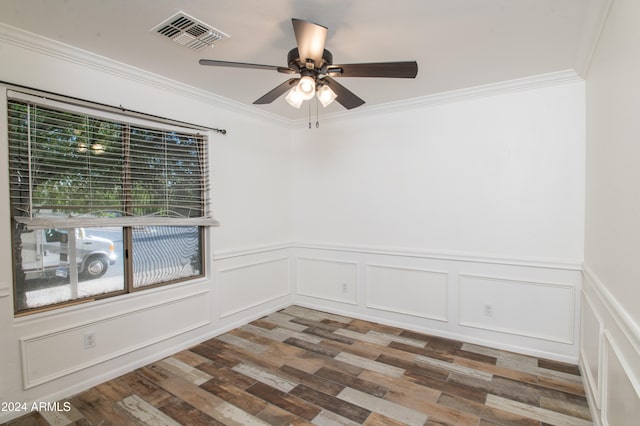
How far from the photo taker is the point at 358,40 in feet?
7.47

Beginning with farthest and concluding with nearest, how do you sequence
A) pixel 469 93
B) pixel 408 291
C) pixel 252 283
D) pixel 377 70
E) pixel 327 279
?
pixel 327 279
pixel 252 283
pixel 408 291
pixel 469 93
pixel 377 70

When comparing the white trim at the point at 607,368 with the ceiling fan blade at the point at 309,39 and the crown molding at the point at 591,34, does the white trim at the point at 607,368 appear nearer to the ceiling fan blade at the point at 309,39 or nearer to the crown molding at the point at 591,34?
the crown molding at the point at 591,34

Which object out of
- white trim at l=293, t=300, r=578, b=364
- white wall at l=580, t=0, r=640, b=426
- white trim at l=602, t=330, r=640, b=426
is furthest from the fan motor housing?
white trim at l=293, t=300, r=578, b=364

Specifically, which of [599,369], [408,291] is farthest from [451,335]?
[599,369]

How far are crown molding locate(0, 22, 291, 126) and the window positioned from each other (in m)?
0.34

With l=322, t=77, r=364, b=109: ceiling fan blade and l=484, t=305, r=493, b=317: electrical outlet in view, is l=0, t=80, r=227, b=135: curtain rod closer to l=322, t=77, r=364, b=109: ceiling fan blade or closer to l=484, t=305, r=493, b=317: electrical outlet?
l=322, t=77, r=364, b=109: ceiling fan blade

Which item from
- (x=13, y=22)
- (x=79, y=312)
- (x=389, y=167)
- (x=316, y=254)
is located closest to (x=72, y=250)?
(x=79, y=312)

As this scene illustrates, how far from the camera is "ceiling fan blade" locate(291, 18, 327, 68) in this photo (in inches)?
63.6

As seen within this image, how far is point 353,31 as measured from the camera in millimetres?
2158

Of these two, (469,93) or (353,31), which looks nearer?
(353,31)

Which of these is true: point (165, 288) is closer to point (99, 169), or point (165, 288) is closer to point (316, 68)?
point (99, 169)

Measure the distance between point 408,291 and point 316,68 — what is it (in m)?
2.71

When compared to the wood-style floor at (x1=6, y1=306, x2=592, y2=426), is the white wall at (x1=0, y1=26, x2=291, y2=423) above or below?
above

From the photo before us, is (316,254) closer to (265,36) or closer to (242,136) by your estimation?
(242,136)
